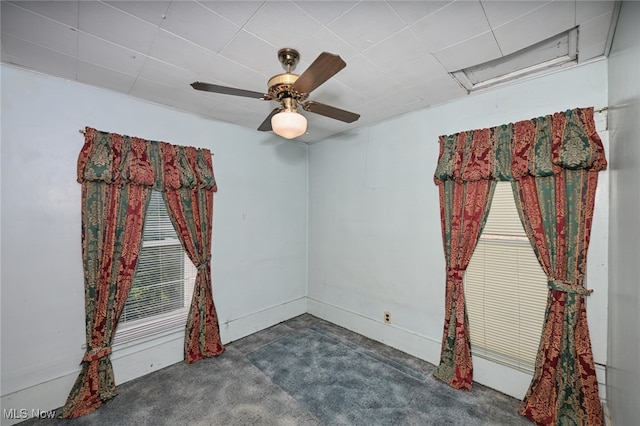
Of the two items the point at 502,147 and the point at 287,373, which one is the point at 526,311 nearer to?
the point at 502,147

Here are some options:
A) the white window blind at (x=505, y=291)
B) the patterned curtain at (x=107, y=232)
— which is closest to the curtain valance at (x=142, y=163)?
the patterned curtain at (x=107, y=232)

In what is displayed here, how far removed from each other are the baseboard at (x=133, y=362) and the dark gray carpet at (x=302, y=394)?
0.12 metres

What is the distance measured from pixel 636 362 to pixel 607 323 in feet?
3.05

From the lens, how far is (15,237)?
2.00 metres

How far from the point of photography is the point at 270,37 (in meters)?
1.67

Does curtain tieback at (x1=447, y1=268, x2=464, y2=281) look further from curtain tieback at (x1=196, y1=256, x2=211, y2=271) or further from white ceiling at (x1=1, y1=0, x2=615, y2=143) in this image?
curtain tieback at (x1=196, y1=256, x2=211, y2=271)

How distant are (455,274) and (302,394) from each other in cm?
177

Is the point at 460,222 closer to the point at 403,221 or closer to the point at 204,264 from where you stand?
the point at 403,221

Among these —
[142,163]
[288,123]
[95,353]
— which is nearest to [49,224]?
[142,163]

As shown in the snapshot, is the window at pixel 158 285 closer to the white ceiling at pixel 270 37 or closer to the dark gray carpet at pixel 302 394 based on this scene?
the dark gray carpet at pixel 302 394

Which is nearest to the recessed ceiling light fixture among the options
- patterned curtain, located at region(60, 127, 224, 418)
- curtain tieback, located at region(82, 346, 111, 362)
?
patterned curtain, located at region(60, 127, 224, 418)

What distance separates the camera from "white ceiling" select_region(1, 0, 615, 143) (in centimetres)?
144

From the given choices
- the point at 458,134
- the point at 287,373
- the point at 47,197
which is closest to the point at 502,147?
the point at 458,134

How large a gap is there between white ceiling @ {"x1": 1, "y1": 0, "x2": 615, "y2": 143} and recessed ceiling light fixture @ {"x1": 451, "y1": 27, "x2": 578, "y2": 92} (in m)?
0.07
